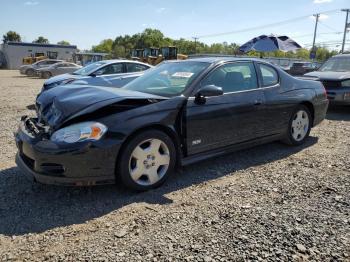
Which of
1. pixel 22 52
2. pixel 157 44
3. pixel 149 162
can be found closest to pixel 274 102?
pixel 149 162

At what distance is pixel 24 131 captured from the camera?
3.67 meters

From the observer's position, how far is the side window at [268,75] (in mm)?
5004

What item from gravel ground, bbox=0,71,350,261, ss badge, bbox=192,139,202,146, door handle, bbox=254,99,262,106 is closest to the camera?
gravel ground, bbox=0,71,350,261

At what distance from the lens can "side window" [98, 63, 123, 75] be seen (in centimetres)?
993

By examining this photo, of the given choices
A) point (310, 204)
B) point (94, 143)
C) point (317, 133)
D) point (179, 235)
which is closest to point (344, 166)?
point (310, 204)

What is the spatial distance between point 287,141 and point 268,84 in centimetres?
110

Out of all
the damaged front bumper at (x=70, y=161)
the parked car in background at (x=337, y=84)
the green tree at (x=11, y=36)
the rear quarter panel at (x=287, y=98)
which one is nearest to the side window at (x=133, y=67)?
the parked car in background at (x=337, y=84)

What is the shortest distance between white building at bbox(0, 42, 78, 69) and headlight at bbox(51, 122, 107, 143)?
5009 cm

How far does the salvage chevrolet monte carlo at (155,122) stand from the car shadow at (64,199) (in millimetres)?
220

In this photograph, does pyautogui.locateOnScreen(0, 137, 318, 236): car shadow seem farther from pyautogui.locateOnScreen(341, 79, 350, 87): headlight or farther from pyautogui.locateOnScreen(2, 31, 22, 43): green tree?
pyautogui.locateOnScreen(2, 31, 22, 43): green tree

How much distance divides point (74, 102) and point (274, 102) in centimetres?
292

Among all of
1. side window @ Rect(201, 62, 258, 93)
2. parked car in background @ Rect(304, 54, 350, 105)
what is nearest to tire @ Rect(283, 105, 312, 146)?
side window @ Rect(201, 62, 258, 93)

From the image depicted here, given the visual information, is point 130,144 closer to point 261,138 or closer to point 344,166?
point 261,138

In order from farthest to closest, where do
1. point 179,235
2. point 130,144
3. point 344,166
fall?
point 344,166 < point 130,144 < point 179,235
